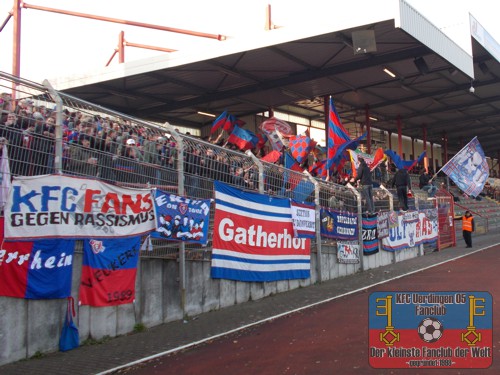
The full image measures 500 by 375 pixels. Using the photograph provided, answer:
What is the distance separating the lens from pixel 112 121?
8078mm

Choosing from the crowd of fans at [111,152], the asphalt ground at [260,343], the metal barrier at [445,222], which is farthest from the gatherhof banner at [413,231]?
the crowd of fans at [111,152]

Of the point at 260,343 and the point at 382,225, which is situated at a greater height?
the point at 382,225

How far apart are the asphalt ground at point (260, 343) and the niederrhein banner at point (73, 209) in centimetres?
164

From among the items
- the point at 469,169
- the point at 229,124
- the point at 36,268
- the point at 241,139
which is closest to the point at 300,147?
the point at 241,139

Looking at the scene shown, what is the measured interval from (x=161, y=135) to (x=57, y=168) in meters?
2.38

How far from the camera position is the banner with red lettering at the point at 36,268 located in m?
6.26

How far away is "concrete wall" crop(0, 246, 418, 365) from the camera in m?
6.34

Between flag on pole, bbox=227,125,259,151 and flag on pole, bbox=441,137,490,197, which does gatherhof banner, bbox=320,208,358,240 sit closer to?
flag on pole, bbox=441,137,490,197

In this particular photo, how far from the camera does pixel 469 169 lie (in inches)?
816

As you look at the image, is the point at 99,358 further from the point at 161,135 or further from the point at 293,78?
the point at 293,78

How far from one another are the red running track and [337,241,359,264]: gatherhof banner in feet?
12.6

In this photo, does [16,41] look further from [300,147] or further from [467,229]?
[467,229]

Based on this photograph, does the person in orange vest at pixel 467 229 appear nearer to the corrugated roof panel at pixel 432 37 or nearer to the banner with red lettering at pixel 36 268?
the corrugated roof panel at pixel 432 37

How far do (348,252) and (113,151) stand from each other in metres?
8.56
